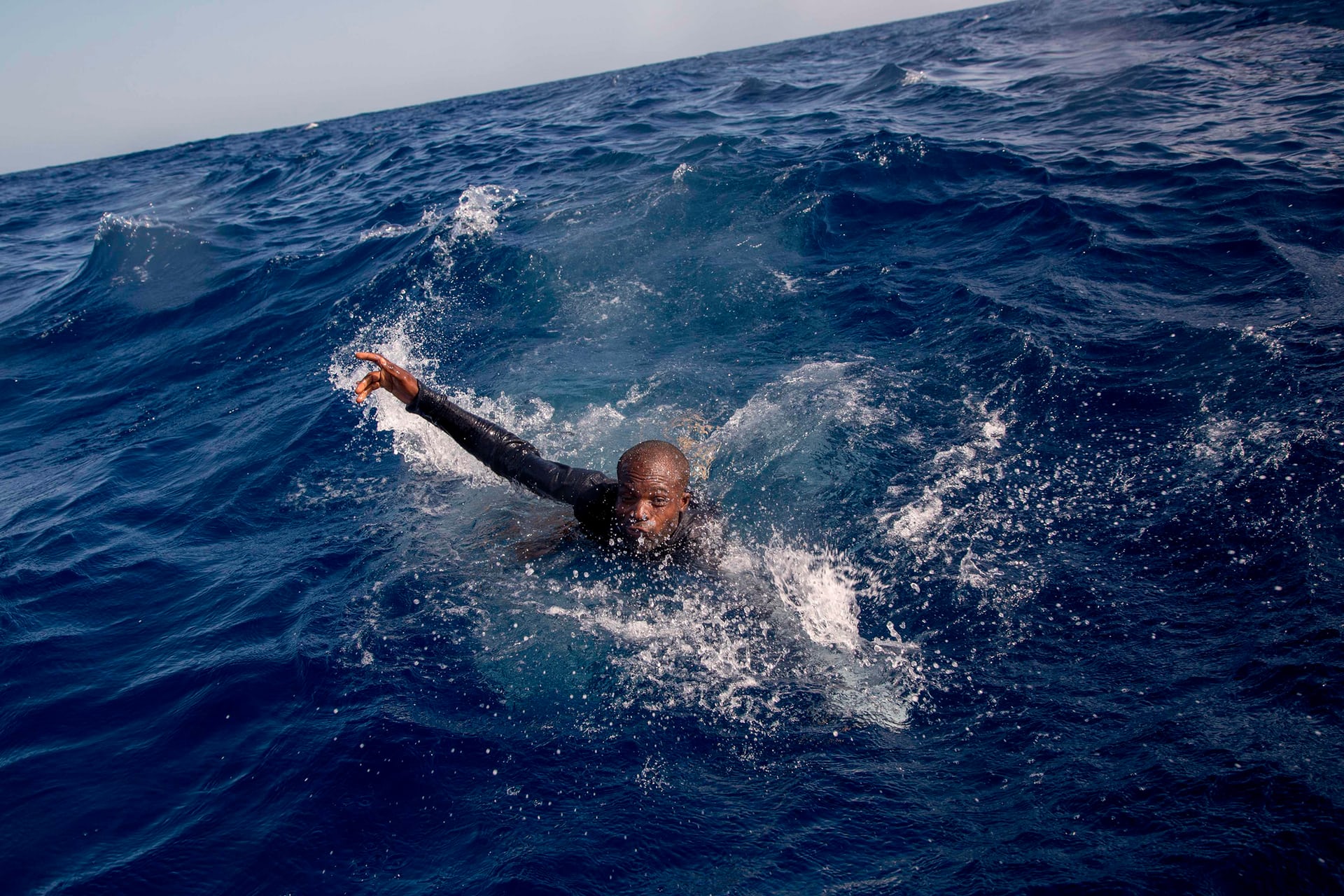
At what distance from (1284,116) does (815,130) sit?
8.35 m

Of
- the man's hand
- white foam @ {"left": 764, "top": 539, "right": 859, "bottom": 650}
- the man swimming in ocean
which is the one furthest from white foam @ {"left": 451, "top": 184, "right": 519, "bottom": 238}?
white foam @ {"left": 764, "top": 539, "right": 859, "bottom": 650}

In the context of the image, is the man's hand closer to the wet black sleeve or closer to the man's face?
the wet black sleeve

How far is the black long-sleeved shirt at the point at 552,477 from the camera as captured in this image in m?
5.53

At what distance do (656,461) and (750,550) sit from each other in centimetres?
115

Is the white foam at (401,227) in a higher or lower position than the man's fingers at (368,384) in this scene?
higher

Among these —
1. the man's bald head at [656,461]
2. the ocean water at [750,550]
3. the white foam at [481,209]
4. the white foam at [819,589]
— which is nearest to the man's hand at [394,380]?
the ocean water at [750,550]

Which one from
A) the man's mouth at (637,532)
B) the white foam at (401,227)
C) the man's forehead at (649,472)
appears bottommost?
the man's mouth at (637,532)

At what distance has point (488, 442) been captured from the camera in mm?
6078

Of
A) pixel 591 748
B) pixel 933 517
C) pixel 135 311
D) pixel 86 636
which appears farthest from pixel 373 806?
pixel 135 311

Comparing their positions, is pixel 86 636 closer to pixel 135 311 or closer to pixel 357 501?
pixel 357 501

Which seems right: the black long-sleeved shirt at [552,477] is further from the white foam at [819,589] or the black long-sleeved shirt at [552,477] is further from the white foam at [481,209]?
the white foam at [481,209]

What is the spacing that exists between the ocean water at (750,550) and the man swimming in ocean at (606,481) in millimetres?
350

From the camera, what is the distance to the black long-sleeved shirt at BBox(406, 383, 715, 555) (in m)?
5.53

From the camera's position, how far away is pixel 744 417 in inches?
295
